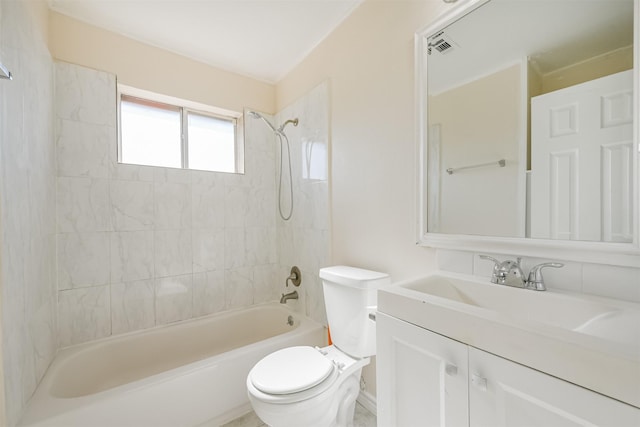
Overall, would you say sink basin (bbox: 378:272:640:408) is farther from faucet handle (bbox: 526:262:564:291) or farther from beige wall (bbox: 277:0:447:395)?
beige wall (bbox: 277:0:447:395)

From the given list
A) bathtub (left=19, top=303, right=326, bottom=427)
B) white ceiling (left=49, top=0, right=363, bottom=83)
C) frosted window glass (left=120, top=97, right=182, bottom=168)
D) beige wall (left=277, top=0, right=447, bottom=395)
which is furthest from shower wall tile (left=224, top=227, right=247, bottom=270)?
white ceiling (left=49, top=0, right=363, bottom=83)

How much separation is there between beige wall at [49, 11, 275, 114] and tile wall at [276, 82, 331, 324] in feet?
1.34

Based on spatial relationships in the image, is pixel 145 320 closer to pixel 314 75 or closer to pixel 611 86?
pixel 314 75

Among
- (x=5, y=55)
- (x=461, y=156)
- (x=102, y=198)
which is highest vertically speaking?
(x=5, y=55)

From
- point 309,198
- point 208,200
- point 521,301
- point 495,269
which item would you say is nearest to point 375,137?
point 309,198

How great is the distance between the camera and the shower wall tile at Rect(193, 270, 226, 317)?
6.91ft

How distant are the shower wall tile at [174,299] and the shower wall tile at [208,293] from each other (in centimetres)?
4

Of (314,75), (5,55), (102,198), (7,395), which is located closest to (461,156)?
(314,75)

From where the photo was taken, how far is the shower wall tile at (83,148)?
5.42 ft

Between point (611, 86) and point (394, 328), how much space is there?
99 cm

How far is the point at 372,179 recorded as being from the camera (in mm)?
1537

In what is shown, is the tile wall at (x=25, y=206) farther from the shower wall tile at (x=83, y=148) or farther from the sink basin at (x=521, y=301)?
the sink basin at (x=521, y=301)

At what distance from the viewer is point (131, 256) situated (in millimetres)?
1862

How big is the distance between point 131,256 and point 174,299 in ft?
1.44
